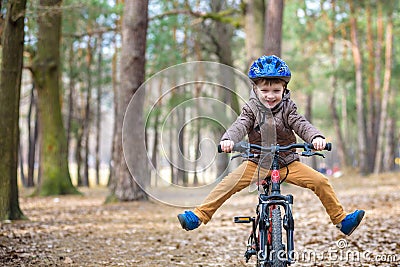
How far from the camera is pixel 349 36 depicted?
3731 centimetres

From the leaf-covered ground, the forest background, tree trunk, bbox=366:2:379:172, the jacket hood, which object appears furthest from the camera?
tree trunk, bbox=366:2:379:172

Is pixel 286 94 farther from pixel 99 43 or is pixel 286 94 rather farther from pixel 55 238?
pixel 99 43

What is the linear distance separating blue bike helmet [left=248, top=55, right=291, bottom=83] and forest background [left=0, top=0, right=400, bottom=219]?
95.7 inches

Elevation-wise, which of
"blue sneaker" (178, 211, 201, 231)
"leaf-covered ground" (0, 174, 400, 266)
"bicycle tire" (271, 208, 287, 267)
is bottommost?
"leaf-covered ground" (0, 174, 400, 266)

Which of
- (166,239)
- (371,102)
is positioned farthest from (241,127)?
(371,102)

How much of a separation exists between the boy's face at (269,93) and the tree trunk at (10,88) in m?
6.63

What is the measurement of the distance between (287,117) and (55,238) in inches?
233

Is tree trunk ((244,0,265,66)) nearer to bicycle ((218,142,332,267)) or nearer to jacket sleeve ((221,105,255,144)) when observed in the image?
jacket sleeve ((221,105,255,144))

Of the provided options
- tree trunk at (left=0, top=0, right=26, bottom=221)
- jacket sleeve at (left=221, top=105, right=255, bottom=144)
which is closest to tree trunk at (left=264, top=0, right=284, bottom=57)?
tree trunk at (left=0, top=0, right=26, bottom=221)

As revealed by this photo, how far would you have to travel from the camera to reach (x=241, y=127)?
5.42m

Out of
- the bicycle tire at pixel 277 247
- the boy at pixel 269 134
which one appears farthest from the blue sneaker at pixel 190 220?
the bicycle tire at pixel 277 247

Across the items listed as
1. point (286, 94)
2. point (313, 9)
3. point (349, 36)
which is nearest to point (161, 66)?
point (313, 9)

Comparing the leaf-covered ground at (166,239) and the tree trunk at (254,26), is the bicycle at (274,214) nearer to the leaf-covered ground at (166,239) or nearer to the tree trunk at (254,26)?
the leaf-covered ground at (166,239)

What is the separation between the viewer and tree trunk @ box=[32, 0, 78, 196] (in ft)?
67.6
